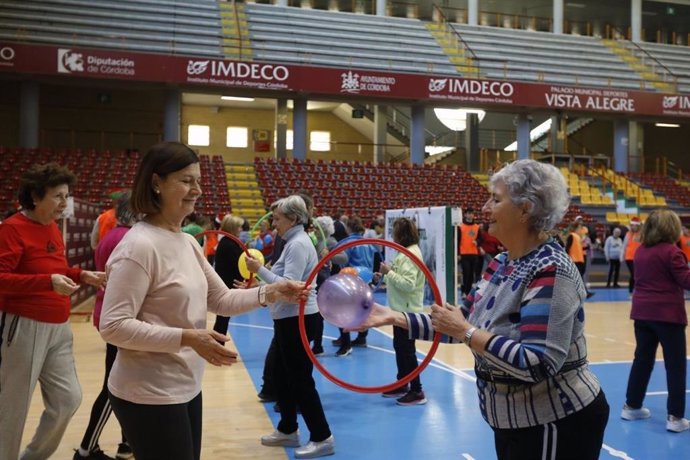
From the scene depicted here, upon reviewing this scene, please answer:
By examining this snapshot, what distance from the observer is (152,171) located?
2072 millimetres

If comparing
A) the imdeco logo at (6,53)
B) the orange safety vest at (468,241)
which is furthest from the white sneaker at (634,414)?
the imdeco logo at (6,53)

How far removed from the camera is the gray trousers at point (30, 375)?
306 centimetres

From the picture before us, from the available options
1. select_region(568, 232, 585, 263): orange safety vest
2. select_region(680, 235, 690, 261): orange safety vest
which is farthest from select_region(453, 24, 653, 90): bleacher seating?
select_region(568, 232, 585, 263): orange safety vest

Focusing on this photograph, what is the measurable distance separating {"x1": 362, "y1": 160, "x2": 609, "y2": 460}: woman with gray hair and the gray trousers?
221 centimetres

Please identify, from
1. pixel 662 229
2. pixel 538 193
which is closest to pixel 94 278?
pixel 538 193

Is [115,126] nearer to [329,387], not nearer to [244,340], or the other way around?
[244,340]

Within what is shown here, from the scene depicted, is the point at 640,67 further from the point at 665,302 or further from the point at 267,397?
the point at 267,397

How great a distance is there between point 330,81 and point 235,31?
17.7ft

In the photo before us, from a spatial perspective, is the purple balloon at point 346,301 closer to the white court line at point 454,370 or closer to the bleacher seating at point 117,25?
the white court line at point 454,370

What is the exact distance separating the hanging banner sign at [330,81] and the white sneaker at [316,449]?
16.5 m

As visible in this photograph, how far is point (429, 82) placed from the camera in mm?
21000

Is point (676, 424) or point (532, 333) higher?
point (532, 333)

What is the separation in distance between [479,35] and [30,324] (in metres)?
26.2

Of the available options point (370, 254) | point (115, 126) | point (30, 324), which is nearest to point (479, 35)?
point (115, 126)
